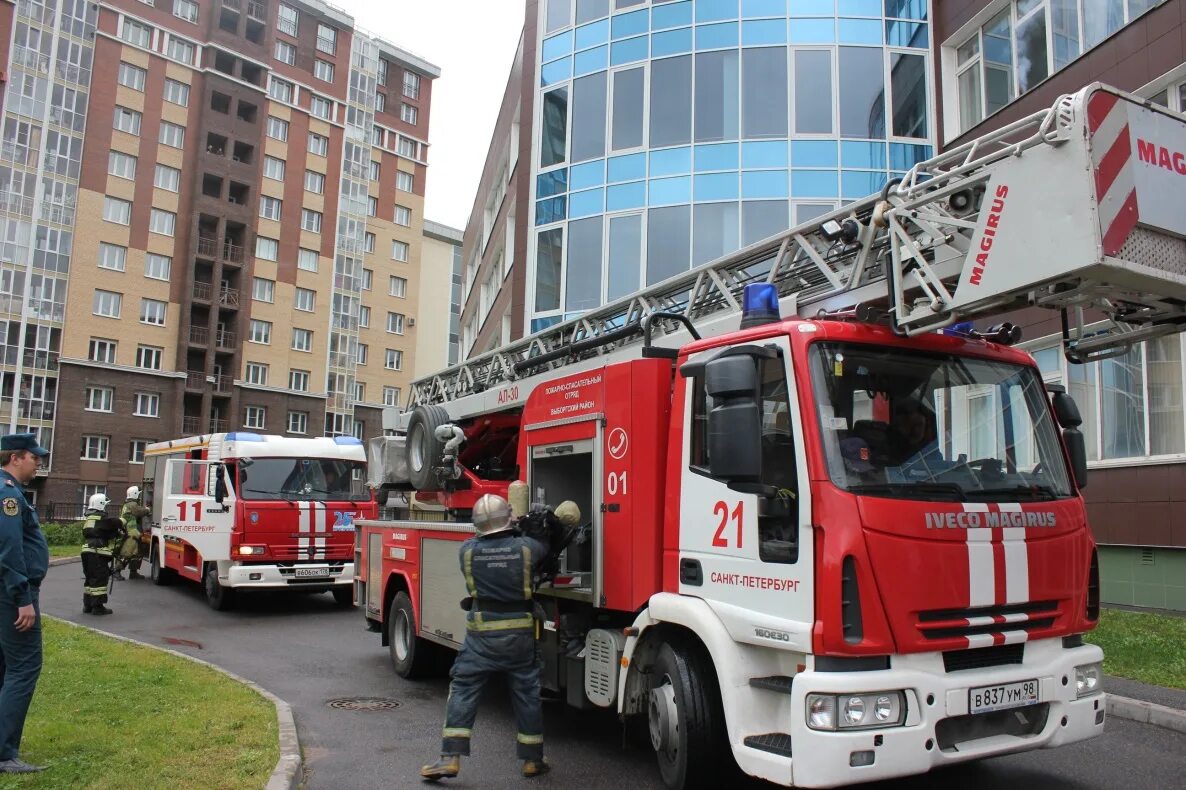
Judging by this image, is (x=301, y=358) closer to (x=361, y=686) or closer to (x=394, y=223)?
(x=394, y=223)

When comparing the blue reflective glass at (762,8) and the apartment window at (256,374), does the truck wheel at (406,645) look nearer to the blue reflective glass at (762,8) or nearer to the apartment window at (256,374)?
the blue reflective glass at (762,8)

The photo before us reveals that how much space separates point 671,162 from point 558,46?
4788 millimetres

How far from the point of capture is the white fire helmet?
563 cm

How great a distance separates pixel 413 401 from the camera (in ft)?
41.2

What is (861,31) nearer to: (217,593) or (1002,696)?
(217,593)

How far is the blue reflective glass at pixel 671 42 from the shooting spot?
19.9m

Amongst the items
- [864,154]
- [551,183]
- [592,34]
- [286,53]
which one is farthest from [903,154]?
[286,53]

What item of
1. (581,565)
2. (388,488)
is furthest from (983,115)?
(581,565)

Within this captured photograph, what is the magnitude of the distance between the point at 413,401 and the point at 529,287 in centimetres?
937

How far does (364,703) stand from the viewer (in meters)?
7.70

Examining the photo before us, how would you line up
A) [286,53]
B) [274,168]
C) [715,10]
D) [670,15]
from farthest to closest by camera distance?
[286,53] < [274,168] < [670,15] < [715,10]

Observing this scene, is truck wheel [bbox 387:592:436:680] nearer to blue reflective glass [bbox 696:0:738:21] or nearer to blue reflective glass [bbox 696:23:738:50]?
blue reflective glass [bbox 696:23:738:50]

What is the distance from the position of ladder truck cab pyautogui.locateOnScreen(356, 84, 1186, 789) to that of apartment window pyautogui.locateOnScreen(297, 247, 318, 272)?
170 feet

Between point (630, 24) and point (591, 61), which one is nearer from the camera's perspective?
point (630, 24)
